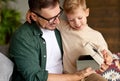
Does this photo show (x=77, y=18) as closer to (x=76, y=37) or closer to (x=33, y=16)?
(x=76, y=37)

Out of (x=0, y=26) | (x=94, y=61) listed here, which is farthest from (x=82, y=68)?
(x=0, y=26)

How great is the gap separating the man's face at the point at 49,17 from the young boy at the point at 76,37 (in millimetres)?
148

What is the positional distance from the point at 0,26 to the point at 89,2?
1.44 m

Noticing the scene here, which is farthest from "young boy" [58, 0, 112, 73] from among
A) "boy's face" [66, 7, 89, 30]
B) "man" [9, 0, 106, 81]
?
"man" [9, 0, 106, 81]

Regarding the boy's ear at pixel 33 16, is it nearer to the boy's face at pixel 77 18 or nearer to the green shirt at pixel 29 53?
the green shirt at pixel 29 53

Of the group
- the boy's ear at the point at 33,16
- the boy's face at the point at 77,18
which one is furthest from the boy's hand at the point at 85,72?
the boy's ear at the point at 33,16

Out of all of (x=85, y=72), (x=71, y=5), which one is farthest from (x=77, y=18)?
(x=85, y=72)

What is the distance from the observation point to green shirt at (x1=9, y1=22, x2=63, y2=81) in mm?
2014

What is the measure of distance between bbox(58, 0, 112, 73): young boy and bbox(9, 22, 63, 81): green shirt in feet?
0.71

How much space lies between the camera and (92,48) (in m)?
2.24

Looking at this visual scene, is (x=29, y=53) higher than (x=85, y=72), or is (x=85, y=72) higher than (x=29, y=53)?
(x=29, y=53)

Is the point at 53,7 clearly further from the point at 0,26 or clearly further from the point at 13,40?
the point at 0,26

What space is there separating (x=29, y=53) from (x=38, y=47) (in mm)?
94

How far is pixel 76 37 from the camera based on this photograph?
228cm
